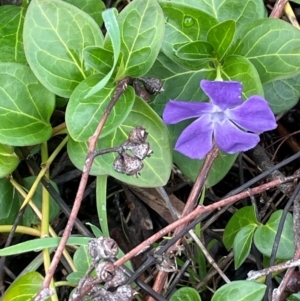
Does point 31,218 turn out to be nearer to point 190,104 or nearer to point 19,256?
point 19,256

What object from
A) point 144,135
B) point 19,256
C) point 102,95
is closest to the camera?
point 144,135

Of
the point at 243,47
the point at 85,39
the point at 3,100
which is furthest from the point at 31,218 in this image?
the point at 243,47

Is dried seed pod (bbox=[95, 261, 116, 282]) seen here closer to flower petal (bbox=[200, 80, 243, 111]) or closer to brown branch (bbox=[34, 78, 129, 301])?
brown branch (bbox=[34, 78, 129, 301])

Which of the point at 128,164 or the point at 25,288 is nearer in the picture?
the point at 128,164

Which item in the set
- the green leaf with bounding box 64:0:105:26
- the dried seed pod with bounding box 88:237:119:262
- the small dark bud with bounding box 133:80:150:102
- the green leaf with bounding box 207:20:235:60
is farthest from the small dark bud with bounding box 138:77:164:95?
the dried seed pod with bounding box 88:237:119:262

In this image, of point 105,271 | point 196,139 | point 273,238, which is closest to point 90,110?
point 196,139

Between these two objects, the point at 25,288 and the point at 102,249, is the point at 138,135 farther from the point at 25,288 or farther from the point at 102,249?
the point at 25,288

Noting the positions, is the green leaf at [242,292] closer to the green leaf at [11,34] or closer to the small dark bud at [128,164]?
the small dark bud at [128,164]

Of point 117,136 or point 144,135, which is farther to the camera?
point 117,136
